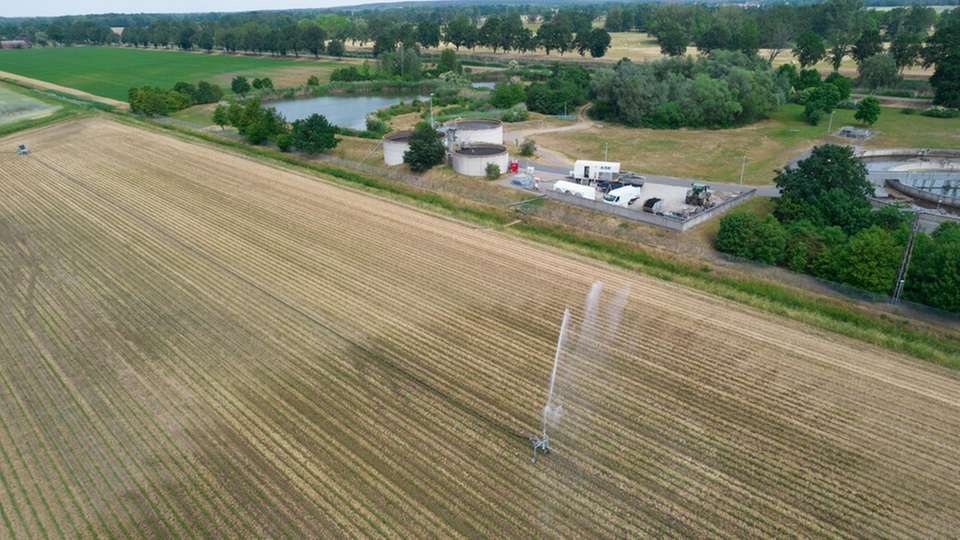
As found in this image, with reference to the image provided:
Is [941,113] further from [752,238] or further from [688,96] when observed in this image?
[752,238]

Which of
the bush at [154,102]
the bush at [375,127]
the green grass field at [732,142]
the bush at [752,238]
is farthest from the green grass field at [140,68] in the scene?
the bush at [752,238]

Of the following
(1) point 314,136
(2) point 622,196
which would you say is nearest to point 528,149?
(2) point 622,196

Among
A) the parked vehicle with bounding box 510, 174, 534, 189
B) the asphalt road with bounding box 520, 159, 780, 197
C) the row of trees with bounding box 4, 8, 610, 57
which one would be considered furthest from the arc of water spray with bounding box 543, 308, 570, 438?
the row of trees with bounding box 4, 8, 610, 57

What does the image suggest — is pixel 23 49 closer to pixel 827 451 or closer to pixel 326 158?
pixel 326 158

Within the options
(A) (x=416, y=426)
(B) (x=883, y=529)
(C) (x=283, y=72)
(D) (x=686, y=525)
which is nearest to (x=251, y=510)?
(A) (x=416, y=426)

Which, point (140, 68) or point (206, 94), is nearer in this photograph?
point (206, 94)

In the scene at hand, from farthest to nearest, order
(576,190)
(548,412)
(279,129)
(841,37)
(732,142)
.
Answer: (841,37) < (279,129) < (732,142) < (576,190) < (548,412)

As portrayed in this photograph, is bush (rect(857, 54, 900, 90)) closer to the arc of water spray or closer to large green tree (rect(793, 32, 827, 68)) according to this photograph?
large green tree (rect(793, 32, 827, 68))
